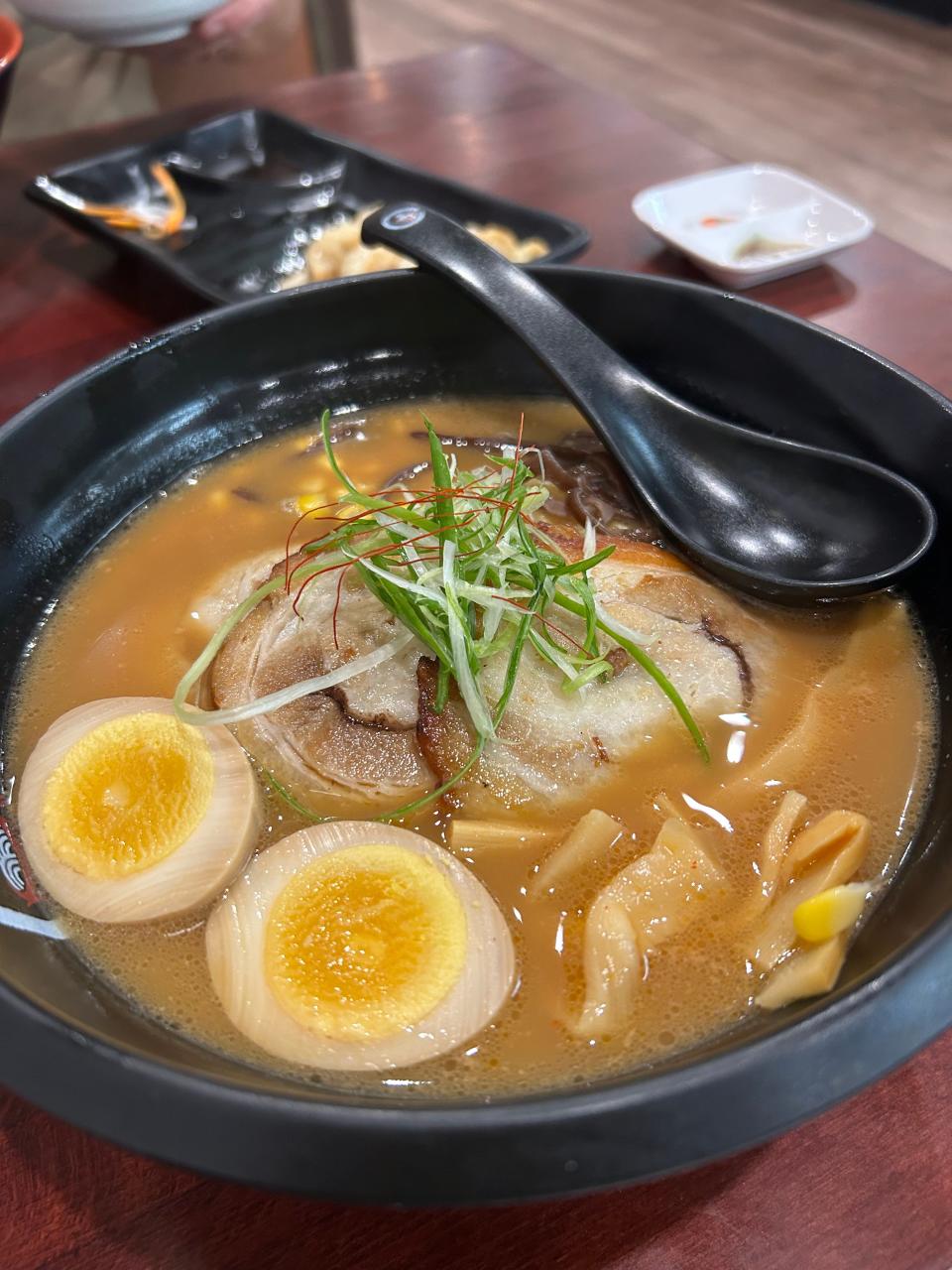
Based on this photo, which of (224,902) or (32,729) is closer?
(224,902)

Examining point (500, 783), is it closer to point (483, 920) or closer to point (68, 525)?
point (483, 920)

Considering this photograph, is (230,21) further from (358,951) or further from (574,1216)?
(574,1216)

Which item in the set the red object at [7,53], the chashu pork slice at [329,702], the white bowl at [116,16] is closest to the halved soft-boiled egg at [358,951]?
the chashu pork slice at [329,702]

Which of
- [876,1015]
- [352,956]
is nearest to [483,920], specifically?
[352,956]

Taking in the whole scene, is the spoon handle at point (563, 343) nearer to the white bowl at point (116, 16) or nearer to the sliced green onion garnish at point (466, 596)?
the sliced green onion garnish at point (466, 596)

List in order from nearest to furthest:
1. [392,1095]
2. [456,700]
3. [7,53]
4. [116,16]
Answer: [392,1095]
[456,700]
[7,53]
[116,16]

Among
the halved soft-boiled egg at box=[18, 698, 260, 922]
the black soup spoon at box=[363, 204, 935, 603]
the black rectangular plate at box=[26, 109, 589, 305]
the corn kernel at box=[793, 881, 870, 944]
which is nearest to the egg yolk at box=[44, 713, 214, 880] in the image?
the halved soft-boiled egg at box=[18, 698, 260, 922]

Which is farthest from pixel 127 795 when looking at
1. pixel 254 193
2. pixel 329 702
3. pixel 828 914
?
pixel 254 193
